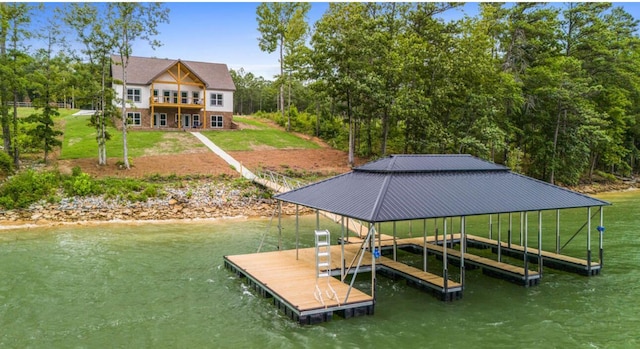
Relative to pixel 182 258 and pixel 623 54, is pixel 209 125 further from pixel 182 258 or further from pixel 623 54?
pixel 623 54

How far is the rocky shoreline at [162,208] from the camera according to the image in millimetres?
24078

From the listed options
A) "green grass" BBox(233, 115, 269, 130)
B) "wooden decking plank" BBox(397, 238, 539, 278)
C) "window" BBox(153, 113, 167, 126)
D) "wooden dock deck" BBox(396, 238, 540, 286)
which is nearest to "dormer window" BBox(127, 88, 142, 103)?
"window" BBox(153, 113, 167, 126)

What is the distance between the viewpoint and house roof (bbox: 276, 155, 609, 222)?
12555 mm

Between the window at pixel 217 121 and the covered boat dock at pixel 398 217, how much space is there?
33.8 metres

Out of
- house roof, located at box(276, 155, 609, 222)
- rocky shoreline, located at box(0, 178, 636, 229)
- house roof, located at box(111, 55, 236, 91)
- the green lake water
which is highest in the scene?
house roof, located at box(111, 55, 236, 91)

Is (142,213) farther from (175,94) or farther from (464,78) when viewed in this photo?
(464,78)

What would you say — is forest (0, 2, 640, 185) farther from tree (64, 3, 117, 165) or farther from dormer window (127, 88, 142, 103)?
dormer window (127, 88, 142, 103)

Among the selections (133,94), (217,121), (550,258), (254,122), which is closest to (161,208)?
(550,258)

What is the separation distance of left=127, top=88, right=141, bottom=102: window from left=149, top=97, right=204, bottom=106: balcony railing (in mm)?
1229

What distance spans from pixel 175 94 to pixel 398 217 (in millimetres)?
38599

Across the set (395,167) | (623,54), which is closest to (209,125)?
(395,167)

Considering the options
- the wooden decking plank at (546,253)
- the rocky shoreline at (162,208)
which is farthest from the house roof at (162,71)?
the wooden decking plank at (546,253)

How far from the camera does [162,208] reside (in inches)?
1039

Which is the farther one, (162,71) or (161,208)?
(162,71)
